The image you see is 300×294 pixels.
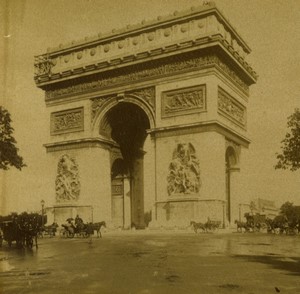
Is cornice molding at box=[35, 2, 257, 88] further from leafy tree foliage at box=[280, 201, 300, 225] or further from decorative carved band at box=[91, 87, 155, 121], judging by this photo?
leafy tree foliage at box=[280, 201, 300, 225]

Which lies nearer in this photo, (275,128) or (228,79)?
(275,128)

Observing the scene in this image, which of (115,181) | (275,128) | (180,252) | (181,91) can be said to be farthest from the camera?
(115,181)

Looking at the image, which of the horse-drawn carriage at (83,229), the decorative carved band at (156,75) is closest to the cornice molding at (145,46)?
the decorative carved band at (156,75)

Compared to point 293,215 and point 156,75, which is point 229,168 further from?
point 156,75

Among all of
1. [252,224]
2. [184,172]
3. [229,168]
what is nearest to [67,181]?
[184,172]

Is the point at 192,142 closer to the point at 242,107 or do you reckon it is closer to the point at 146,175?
the point at 242,107

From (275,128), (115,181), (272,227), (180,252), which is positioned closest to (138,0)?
(180,252)
